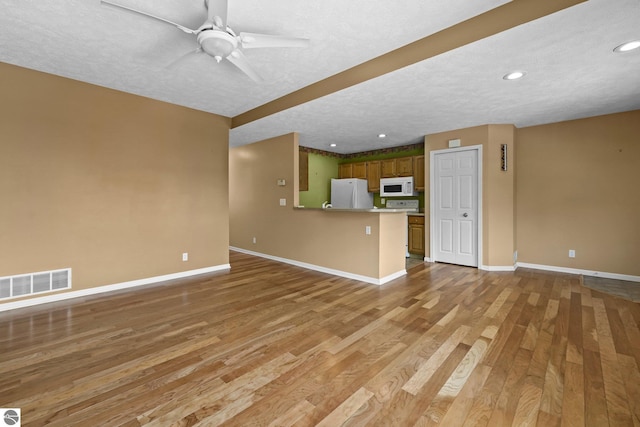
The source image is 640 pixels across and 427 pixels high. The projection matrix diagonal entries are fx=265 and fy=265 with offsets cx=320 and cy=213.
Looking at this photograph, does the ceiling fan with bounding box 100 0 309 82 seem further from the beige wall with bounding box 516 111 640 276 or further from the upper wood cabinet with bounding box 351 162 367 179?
the upper wood cabinet with bounding box 351 162 367 179

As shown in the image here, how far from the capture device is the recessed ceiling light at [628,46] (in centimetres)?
220

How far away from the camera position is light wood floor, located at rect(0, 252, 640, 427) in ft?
4.75

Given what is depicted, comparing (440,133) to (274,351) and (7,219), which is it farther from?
(7,219)

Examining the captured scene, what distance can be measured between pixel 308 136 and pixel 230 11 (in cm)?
312

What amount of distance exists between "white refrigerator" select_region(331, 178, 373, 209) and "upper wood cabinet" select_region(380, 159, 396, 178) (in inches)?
19.5

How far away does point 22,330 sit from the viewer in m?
2.37

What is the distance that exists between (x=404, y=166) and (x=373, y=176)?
82 cm

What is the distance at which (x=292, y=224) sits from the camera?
16.3ft

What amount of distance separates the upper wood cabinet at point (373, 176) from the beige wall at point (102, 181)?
355 centimetres

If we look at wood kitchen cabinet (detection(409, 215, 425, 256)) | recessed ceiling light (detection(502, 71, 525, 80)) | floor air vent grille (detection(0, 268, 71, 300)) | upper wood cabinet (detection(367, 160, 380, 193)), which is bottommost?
floor air vent grille (detection(0, 268, 71, 300))

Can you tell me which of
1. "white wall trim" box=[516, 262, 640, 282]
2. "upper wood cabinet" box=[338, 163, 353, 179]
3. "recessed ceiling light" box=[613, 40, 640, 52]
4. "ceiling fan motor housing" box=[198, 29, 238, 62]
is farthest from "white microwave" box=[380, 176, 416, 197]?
"ceiling fan motor housing" box=[198, 29, 238, 62]

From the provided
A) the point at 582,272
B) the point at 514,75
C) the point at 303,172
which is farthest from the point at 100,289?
the point at 582,272

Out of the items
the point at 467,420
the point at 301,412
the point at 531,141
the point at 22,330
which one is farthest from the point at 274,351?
the point at 531,141

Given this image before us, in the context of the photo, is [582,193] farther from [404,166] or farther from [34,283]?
[34,283]
